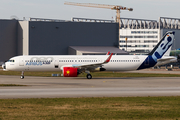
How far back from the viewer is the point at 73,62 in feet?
155

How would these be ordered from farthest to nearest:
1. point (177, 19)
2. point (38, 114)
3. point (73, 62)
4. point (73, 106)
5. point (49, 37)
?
point (177, 19), point (49, 37), point (73, 62), point (73, 106), point (38, 114)

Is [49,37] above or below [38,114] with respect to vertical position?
above

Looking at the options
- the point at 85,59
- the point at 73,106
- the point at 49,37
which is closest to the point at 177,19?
the point at 49,37

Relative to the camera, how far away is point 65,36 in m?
94.1

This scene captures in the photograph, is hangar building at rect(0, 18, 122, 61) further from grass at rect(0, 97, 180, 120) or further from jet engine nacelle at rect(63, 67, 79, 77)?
grass at rect(0, 97, 180, 120)

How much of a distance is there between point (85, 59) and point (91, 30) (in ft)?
165

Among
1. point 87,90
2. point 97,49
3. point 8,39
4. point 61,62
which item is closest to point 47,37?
point 8,39

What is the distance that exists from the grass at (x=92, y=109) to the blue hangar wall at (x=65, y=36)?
232 feet

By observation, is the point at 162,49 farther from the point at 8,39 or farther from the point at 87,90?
the point at 8,39

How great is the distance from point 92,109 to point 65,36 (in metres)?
77.2

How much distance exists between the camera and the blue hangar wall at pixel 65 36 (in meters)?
90.3

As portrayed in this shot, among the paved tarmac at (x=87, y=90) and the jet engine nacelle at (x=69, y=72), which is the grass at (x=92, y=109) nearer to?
the paved tarmac at (x=87, y=90)

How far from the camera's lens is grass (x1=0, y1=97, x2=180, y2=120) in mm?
15656

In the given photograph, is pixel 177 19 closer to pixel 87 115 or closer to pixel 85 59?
pixel 85 59
